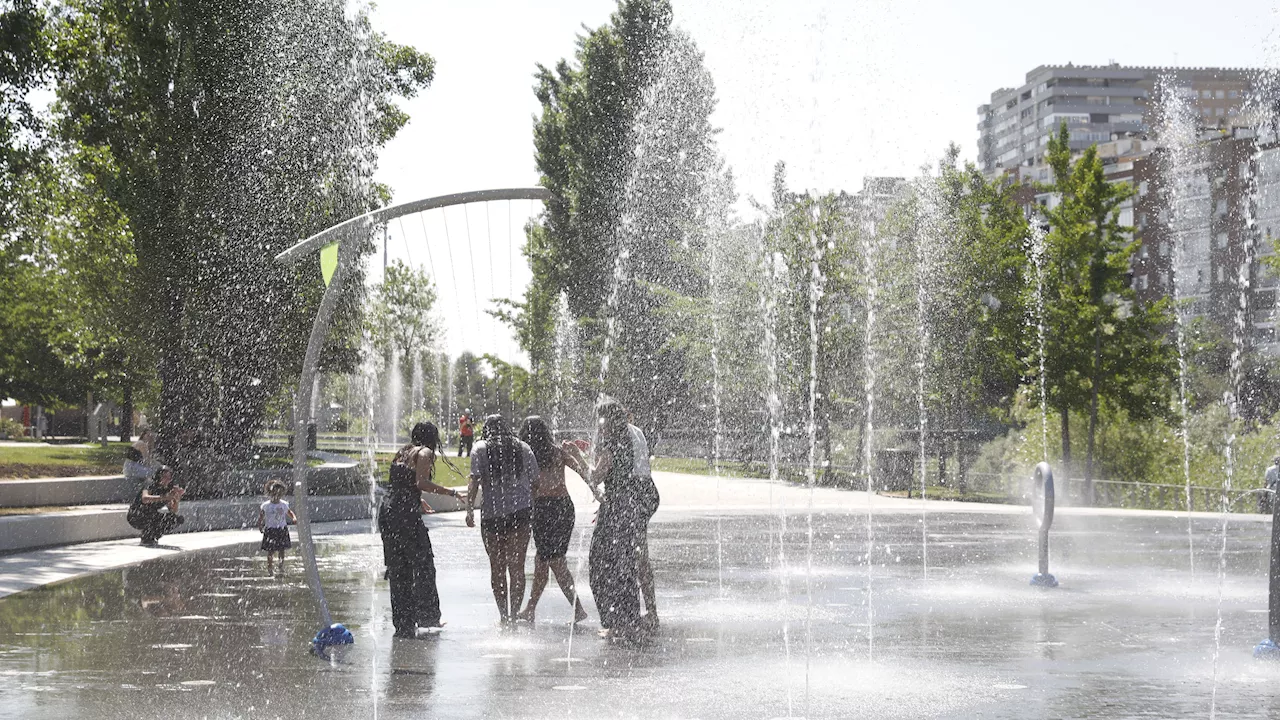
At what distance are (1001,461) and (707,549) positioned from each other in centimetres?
2677

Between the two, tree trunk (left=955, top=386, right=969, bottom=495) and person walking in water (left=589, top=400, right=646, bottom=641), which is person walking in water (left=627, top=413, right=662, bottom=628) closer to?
person walking in water (left=589, top=400, right=646, bottom=641)

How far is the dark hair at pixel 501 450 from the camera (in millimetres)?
10648

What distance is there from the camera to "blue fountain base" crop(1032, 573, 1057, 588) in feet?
45.6

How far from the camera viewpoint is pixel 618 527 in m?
10.1

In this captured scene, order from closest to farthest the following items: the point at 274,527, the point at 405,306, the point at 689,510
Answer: the point at 274,527
the point at 689,510
the point at 405,306

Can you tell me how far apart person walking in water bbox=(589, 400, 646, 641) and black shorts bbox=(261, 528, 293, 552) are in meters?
6.45

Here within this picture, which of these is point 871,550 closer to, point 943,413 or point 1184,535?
point 1184,535

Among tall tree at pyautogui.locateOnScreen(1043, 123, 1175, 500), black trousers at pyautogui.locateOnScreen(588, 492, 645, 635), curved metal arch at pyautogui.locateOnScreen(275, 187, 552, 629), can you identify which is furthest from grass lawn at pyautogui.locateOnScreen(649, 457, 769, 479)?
black trousers at pyautogui.locateOnScreen(588, 492, 645, 635)

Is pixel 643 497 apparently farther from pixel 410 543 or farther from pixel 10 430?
pixel 10 430

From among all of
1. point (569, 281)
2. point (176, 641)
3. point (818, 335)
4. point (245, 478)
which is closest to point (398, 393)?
point (569, 281)

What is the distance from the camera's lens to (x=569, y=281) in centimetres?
4788

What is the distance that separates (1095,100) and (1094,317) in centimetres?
12831

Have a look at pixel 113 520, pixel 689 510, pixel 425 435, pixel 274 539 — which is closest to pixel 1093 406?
pixel 689 510

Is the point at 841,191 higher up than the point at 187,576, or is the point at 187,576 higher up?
the point at 841,191
